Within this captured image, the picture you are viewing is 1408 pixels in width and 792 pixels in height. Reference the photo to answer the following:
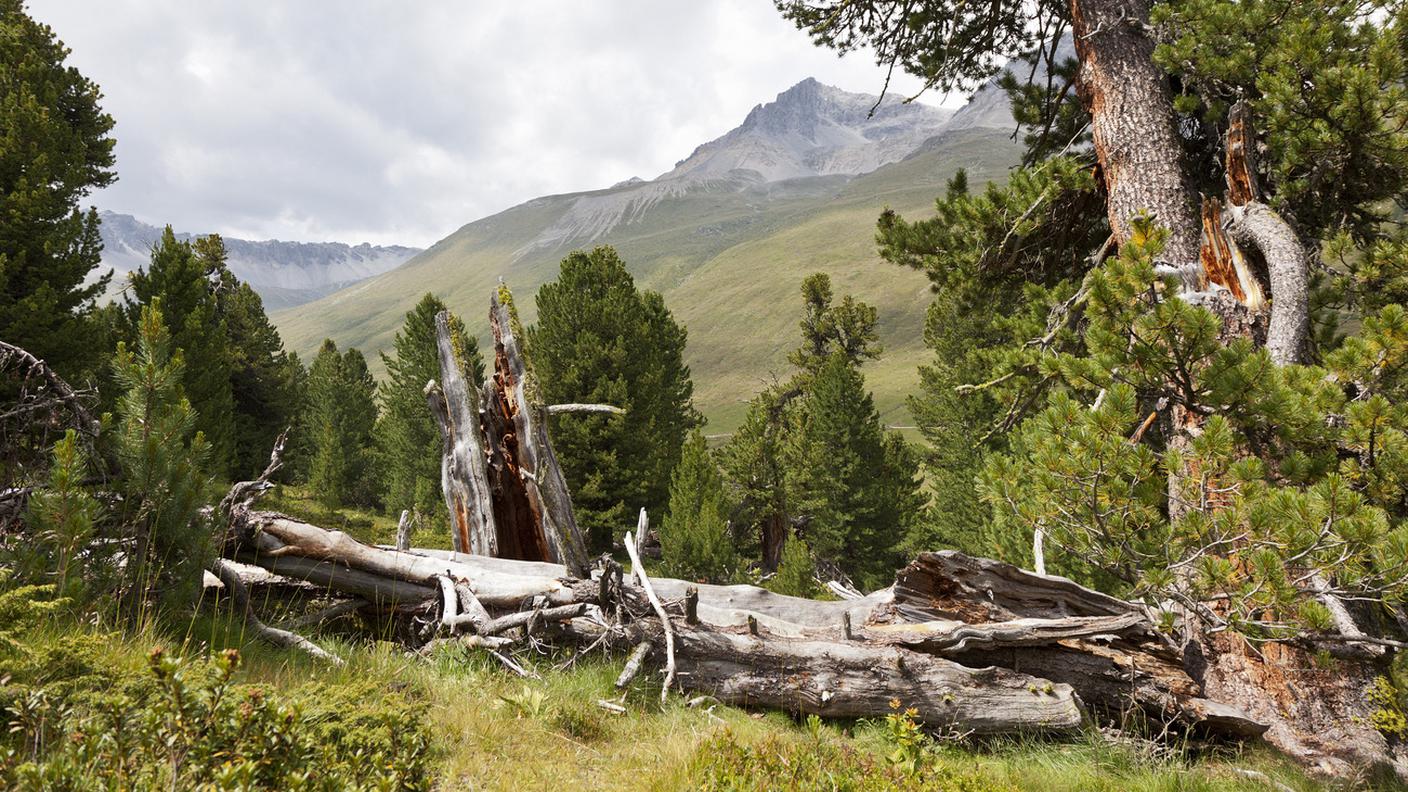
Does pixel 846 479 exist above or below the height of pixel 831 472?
below

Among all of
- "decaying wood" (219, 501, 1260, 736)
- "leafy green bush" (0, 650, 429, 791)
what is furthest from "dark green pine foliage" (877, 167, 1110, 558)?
"leafy green bush" (0, 650, 429, 791)

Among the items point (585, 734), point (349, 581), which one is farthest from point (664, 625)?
point (349, 581)

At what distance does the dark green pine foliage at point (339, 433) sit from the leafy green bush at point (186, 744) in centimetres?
3380

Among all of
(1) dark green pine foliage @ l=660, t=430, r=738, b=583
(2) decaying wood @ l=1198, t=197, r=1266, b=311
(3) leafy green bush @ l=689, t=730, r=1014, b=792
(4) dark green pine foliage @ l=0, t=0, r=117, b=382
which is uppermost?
(4) dark green pine foliage @ l=0, t=0, r=117, b=382

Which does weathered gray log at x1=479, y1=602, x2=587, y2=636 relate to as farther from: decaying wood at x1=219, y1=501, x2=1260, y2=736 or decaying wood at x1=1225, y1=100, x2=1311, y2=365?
decaying wood at x1=1225, y1=100, x2=1311, y2=365

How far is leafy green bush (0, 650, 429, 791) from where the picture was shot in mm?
2080

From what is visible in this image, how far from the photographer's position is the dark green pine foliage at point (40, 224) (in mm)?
14484

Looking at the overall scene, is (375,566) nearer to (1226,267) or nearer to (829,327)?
(1226,267)

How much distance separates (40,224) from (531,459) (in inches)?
686

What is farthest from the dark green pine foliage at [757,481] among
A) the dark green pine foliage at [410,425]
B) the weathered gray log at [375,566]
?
the weathered gray log at [375,566]

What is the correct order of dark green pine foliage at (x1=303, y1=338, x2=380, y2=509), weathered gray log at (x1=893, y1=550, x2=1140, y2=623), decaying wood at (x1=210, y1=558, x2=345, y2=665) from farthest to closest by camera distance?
dark green pine foliage at (x1=303, y1=338, x2=380, y2=509) → weathered gray log at (x1=893, y1=550, x2=1140, y2=623) → decaying wood at (x1=210, y1=558, x2=345, y2=665)

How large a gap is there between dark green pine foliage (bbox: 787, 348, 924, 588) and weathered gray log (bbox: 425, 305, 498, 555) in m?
21.8

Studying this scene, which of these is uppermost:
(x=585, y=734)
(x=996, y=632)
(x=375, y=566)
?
(x=375, y=566)

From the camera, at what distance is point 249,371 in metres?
32.8
